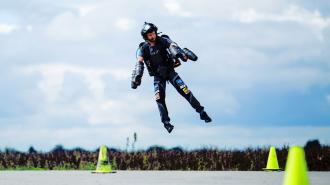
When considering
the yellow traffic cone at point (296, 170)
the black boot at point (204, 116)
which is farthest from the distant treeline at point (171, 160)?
the yellow traffic cone at point (296, 170)

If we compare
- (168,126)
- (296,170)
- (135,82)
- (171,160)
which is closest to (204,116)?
(168,126)

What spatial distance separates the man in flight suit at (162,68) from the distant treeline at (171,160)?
10882 millimetres

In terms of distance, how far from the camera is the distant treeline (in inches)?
947

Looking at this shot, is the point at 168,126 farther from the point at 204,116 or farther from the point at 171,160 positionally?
the point at 171,160

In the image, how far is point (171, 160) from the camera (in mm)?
24766

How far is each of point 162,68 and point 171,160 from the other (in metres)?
11.9

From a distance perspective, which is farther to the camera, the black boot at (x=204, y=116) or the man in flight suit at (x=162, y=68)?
the black boot at (x=204, y=116)

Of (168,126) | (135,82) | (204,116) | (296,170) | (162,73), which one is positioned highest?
(162,73)

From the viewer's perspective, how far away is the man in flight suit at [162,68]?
13.1 metres

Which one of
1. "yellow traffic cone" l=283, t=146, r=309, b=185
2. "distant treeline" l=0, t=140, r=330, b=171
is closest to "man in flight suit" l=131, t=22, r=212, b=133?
"yellow traffic cone" l=283, t=146, r=309, b=185

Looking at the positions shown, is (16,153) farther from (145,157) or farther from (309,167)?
(309,167)

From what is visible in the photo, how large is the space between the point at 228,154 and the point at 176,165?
82.1 inches

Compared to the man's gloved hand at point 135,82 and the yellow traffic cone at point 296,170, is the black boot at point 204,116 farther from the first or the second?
the yellow traffic cone at point 296,170

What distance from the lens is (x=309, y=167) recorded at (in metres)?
23.4
